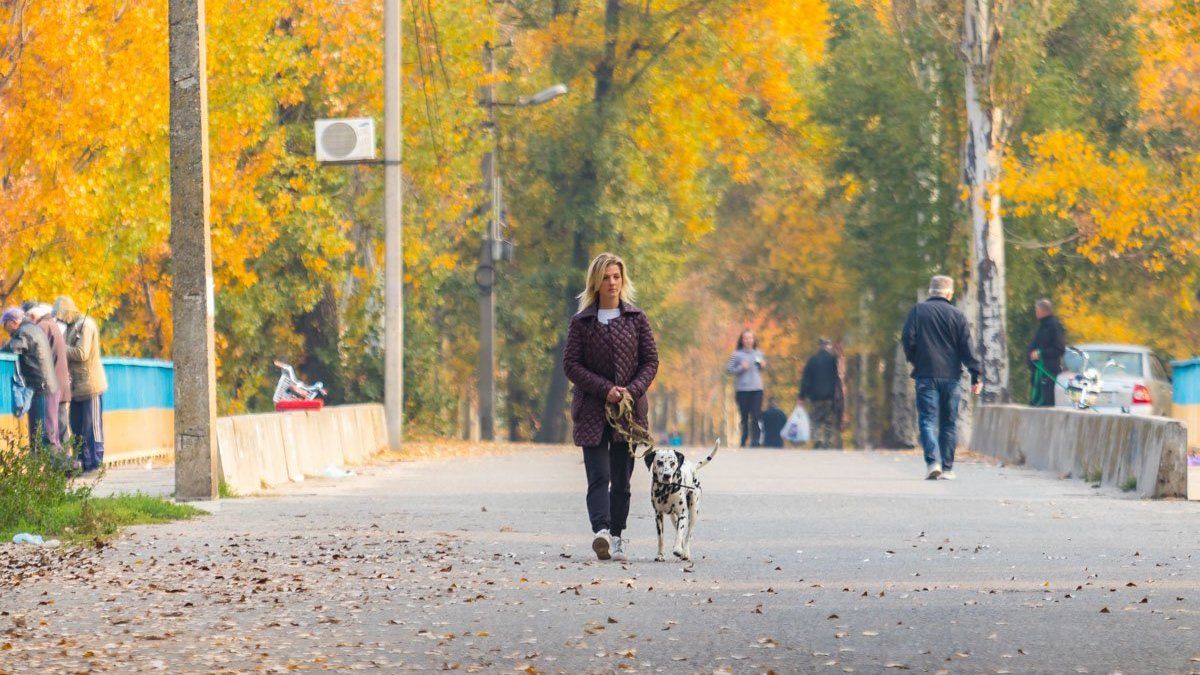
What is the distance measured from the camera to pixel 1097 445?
67.4ft

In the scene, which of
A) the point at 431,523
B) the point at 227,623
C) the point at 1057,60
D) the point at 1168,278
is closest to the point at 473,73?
the point at 1057,60

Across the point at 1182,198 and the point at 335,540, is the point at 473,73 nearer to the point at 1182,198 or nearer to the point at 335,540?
the point at 1182,198

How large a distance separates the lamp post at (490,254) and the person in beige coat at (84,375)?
1826 centimetres

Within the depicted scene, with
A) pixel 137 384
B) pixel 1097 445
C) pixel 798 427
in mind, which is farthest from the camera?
pixel 798 427

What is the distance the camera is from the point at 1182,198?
117ft

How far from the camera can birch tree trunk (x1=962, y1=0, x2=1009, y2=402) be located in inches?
1348

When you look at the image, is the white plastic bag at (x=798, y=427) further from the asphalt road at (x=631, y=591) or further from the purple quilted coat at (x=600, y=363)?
the purple quilted coat at (x=600, y=363)

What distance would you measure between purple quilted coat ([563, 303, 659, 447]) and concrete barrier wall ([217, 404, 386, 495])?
21.9 feet

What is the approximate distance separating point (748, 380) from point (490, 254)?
8.51 meters

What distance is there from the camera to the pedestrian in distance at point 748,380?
109 feet

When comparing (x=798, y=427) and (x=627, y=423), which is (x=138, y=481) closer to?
(x=627, y=423)

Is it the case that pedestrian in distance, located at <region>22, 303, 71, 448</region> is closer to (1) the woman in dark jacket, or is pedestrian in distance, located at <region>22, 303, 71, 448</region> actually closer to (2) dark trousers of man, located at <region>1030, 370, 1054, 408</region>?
(1) the woman in dark jacket

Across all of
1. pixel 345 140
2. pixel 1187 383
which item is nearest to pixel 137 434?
pixel 345 140

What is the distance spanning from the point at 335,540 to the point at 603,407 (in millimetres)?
2602
